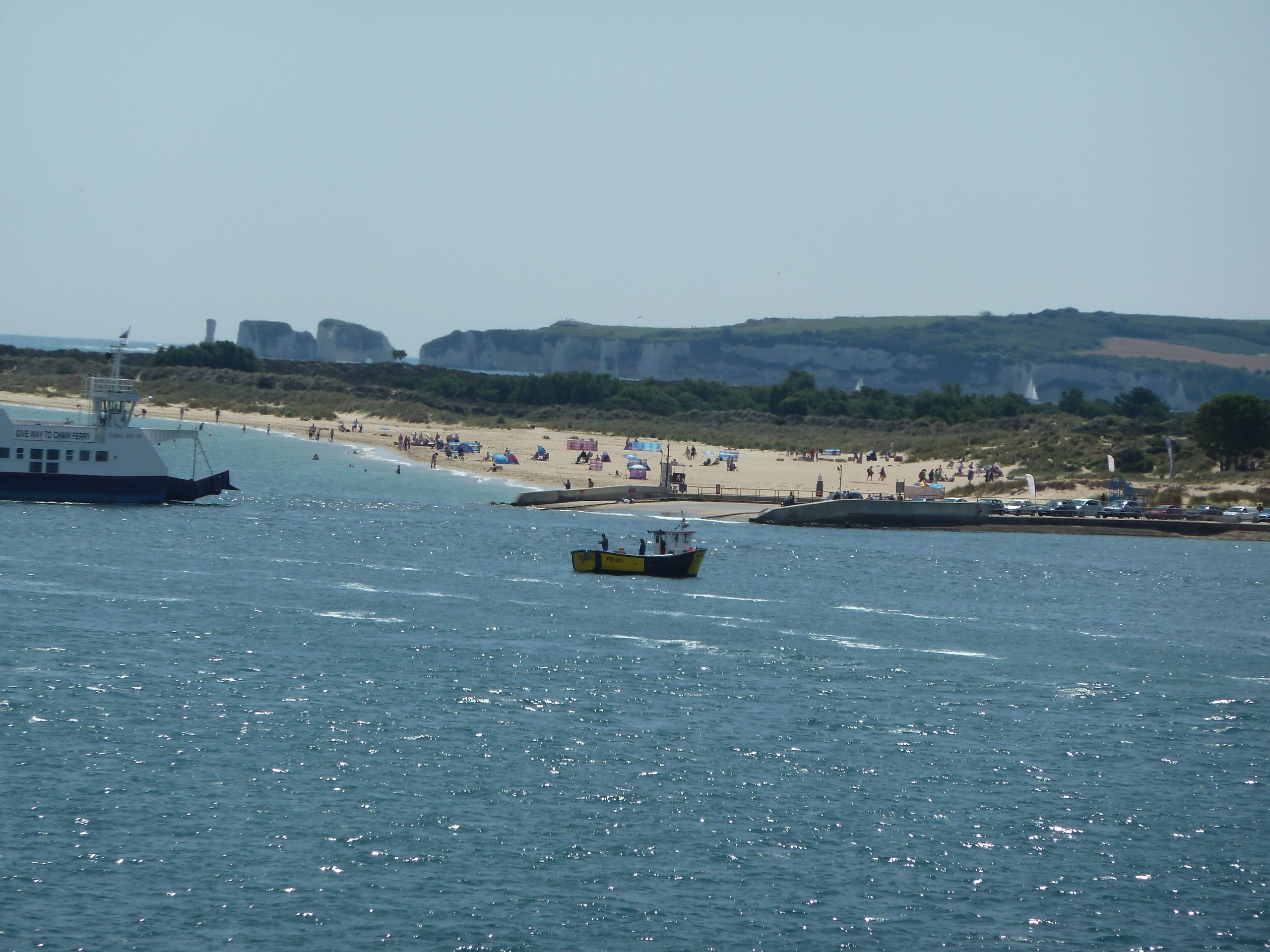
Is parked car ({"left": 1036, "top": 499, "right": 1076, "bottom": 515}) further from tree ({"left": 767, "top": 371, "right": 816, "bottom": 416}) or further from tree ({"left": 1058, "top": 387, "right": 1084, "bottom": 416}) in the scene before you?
tree ({"left": 1058, "top": 387, "right": 1084, "bottom": 416})

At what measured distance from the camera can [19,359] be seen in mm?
195875

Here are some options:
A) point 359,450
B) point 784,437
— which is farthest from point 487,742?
point 784,437

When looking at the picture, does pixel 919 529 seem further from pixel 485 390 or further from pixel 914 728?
pixel 485 390

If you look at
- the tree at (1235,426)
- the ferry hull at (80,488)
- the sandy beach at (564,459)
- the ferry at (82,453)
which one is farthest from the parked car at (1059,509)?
the ferry at (82,453)

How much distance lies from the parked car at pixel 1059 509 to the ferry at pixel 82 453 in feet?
175

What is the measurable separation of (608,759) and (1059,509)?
5944 cm

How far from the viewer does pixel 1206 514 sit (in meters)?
82.4

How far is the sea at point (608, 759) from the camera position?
77.2 feet

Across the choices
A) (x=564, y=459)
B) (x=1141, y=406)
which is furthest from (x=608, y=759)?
(x=1141, y=406)

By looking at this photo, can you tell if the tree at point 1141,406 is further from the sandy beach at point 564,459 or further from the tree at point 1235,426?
the sandy beach at point 564,459

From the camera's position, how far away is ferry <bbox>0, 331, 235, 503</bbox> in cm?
7162

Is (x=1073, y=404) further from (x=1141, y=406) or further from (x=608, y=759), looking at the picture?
(x=608, y=759)

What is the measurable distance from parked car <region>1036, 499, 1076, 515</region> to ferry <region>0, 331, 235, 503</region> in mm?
53392

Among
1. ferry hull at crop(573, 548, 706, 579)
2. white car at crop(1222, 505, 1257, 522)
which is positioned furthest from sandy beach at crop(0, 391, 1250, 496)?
ferry hull at crop(573, 548, 706, 579)
